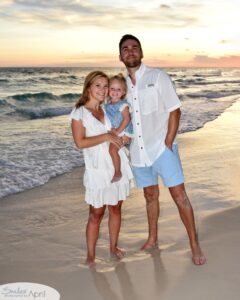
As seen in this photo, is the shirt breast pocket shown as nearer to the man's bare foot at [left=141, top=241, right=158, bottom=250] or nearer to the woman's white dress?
the woman's white dress

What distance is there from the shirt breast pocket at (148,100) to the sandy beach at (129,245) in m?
1.33

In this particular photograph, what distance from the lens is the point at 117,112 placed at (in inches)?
151

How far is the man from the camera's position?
3910mm

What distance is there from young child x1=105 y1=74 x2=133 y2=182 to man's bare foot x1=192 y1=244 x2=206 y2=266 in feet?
3.02

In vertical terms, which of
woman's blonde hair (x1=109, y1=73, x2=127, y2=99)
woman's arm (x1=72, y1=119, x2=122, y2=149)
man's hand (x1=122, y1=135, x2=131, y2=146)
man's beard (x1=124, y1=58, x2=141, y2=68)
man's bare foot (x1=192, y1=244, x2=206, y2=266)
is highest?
man's beard (x1=124, y1=58, x2=141, y2=68)

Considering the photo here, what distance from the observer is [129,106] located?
3.88 meters

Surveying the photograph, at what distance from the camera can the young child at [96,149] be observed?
3.70m

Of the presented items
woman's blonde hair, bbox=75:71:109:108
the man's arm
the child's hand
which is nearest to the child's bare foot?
the child's hand

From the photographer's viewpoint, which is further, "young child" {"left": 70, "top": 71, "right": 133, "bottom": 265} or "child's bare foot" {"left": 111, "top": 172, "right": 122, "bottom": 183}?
"child's bare foot" {"left": 111, "top": 172, "right": 122, "bottom": 183}

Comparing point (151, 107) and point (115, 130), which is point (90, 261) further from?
point (151, 107)

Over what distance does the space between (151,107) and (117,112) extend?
12.7 inches

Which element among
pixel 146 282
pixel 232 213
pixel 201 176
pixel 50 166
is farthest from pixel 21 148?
pixel 146 282

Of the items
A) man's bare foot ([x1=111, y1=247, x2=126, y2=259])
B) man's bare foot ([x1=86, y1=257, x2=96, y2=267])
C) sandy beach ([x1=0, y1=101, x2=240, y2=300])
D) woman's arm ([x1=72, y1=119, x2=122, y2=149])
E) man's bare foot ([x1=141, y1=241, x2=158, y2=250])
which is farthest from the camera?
man's bare foot ([x1=141, y1=241, x2=158, y2=250])

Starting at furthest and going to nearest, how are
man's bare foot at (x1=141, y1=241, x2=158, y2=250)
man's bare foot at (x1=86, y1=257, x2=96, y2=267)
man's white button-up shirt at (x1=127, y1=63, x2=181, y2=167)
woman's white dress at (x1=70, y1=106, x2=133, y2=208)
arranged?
1. man's bare foot at (x1=141, y1=241, x2=158, y2=250)
2. man's bare foot at (x1=86, y1=257, x2=96, y2=267)
3. man's white button-up shirt at (x1=127, y1=63, x2=181, y2=167)
4. woman's white dress at (x1=70, y1=106, x2=133, y2=208)
